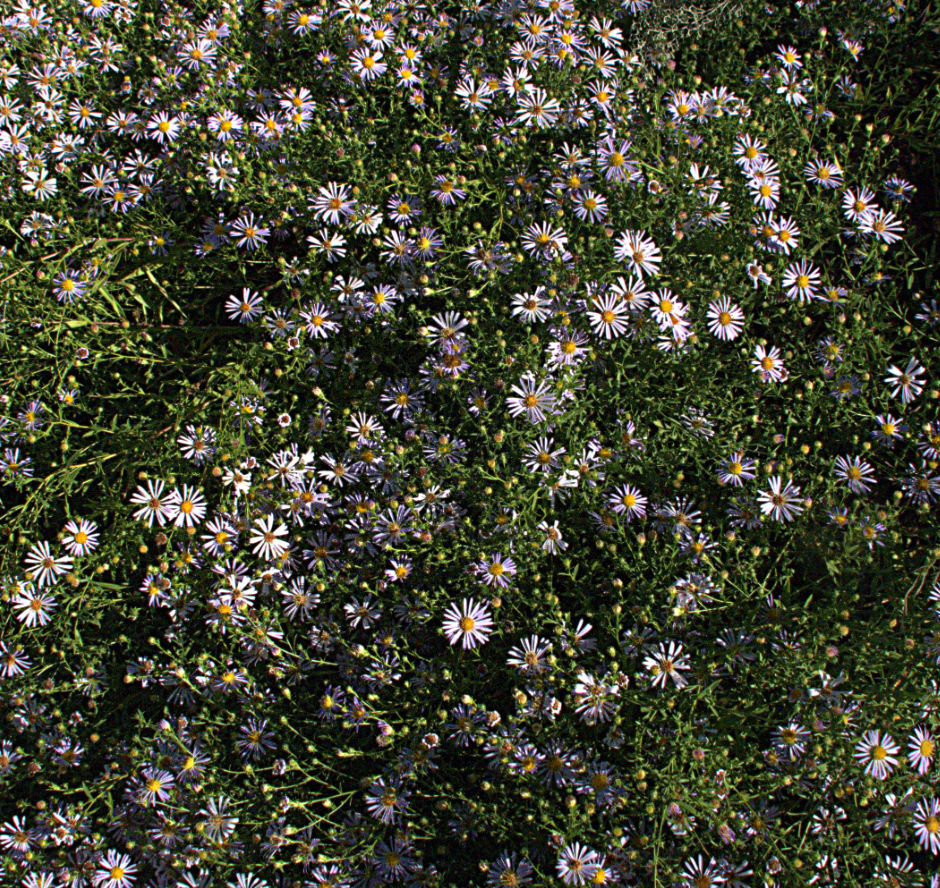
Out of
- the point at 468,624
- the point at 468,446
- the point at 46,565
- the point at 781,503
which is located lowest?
Result: the point at 46,565

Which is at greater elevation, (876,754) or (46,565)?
(876,754)

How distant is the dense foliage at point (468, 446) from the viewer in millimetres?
2684

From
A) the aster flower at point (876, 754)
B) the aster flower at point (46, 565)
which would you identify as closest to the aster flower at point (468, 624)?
the aster flower at point (876, 754)

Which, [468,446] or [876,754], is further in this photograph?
[468,446]

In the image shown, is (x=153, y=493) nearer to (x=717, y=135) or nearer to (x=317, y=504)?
(x=317, y=504)

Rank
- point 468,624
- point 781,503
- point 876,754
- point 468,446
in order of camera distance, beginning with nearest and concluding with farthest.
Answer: point 876,754, point 468,624, point 781,503, point 468,446

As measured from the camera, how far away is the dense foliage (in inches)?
106

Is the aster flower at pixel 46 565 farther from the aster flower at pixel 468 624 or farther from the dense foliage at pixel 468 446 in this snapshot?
the aster flower at pixel 468 624

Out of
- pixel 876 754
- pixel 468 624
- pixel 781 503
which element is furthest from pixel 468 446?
pixel 876 754

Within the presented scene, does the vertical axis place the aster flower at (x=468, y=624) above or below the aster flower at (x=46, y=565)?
above

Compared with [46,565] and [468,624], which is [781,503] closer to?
[468,624]

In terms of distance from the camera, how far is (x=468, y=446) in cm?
320

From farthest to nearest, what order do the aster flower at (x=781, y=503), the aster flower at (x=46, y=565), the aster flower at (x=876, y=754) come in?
the aster flower at (x=46, y=565) < the aster flower at (x=781, y=503) < the aster flower at (x=876, y=754)

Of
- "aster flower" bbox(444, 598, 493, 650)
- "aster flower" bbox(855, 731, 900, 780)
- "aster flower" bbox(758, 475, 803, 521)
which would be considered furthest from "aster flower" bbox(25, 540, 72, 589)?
"aster flower" bbox(855, 731, 900, 780)
